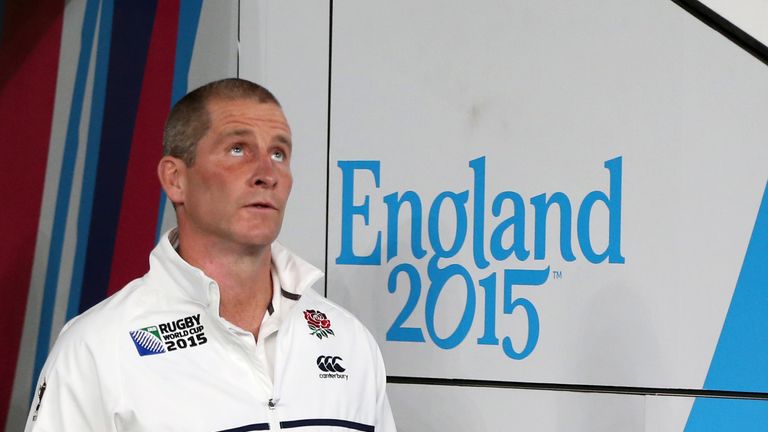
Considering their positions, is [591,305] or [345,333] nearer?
[345,333]

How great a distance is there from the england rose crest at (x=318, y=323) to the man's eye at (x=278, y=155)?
30cm

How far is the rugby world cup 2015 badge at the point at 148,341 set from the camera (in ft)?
6.13

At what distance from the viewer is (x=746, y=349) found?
7.75ft

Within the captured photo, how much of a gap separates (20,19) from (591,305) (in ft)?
5.84

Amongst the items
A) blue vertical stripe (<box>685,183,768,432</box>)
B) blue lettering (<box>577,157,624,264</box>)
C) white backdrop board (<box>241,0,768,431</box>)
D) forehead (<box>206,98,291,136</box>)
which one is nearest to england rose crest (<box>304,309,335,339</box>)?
forehead (<box>206,98,291,136</box>)

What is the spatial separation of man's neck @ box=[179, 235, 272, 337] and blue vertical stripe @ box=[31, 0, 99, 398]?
3.66ft

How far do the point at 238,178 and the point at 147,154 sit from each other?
3.30ft

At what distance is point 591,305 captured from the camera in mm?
2480

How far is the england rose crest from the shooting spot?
2066mm

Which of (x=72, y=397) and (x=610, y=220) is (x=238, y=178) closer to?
(x=72, y=397)

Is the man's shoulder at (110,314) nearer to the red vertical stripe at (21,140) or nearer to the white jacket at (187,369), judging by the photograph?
the white jacket at (187,369)

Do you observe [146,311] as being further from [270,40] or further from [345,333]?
[270,40]

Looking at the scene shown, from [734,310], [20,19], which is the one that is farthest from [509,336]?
[20,19]

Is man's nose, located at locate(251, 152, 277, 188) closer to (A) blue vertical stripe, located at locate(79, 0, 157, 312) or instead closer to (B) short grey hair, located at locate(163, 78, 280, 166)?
(B) short grey hair, located at locate(163, 78, 280, 166)
